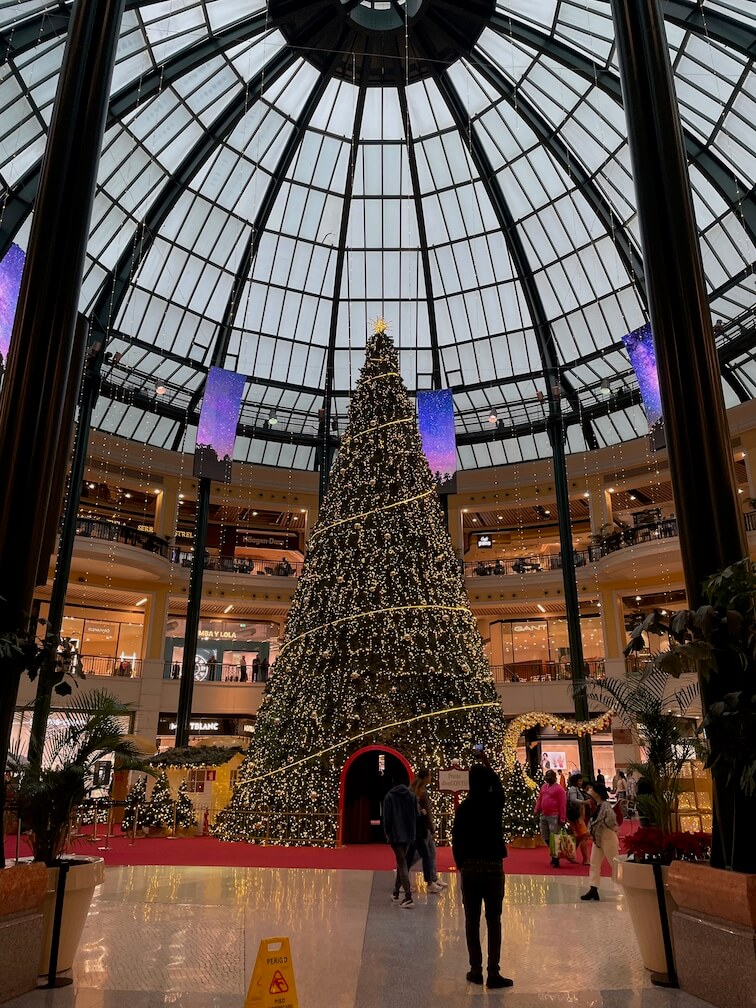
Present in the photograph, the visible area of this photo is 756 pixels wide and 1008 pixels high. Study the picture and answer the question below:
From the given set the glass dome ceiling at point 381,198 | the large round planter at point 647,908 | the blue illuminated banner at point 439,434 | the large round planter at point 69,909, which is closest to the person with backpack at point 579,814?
the large round planter at point 647,908

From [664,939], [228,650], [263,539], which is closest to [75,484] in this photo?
[228,650]

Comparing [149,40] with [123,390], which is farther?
[123,390]

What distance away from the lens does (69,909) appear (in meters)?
5.10

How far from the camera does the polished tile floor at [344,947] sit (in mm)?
4629

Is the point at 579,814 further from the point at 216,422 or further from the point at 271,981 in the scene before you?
the point at 216,422

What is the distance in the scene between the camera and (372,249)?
25.3 metres

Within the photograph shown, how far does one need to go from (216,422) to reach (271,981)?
18919 mm

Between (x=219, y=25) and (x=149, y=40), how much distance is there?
1.91 m

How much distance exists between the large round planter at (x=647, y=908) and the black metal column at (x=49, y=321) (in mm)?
4763

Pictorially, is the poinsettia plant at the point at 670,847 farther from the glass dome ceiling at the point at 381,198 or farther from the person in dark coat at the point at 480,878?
the glass dome ceiling at the point at 381,198

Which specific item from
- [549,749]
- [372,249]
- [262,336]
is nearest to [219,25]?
[372,249]

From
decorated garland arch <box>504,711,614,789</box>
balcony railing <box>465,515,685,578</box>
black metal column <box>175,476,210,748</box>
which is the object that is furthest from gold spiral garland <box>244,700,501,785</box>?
balcony railing <box>465,515,685,578</box>

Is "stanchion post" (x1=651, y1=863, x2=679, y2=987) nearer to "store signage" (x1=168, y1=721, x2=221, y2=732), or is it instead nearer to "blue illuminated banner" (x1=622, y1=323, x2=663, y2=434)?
"blue illuminated banner" (x1=622, y1=323, x2=663, y2=434)

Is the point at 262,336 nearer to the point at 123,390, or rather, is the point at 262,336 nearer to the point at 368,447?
the point at 123,390
